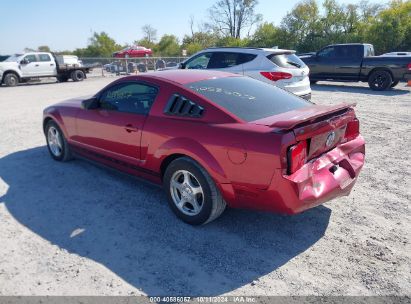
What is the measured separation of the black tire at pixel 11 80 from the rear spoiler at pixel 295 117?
19.6 m

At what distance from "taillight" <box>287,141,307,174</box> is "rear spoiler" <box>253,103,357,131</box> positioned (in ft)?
0.56

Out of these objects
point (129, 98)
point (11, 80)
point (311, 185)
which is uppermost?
A: point (129, 98)

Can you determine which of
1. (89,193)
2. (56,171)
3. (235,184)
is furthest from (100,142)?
(235,184)

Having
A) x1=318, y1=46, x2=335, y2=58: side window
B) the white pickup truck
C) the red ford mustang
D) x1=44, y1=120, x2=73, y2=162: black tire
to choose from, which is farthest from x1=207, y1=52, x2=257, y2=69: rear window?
the white pickup truck

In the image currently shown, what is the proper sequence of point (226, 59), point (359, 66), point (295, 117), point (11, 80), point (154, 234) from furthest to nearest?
point (11, 80)
point (359, 66)
point (226, 59)
point (154, 234)
point (295, 117)

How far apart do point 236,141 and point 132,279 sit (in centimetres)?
141

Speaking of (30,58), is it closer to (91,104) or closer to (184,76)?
(91,104)

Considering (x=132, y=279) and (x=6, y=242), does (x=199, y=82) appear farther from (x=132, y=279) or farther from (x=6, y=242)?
(x=6, y=242)

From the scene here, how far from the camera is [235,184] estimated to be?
2.97m

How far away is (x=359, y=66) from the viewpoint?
13.5 metres

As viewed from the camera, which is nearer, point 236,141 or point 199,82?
point 236,141

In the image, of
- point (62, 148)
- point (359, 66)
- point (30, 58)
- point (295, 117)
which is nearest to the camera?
point (295, 117)

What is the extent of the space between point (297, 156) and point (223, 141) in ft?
2.11

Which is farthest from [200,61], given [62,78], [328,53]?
[62,78]
